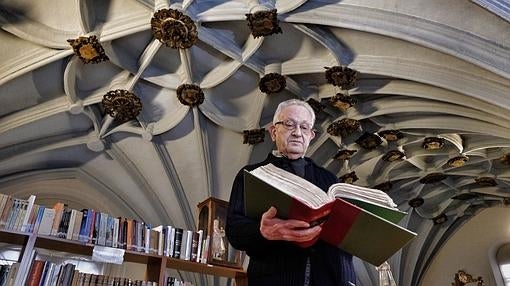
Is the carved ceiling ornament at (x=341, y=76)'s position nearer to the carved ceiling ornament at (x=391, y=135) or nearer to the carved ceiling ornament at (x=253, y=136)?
the carved ceiling ornament at (x=391, y=135)

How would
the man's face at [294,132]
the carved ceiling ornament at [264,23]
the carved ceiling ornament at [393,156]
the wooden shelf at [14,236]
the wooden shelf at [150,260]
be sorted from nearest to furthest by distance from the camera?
the man's face at [294,132], the wooden shelf at [14,236], the wooden shelf at [150,260], the carved ceiling ornament at [264,23], the carved ceiling ornament at [393,156]

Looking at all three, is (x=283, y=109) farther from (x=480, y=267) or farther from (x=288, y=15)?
(x=480, y=267)

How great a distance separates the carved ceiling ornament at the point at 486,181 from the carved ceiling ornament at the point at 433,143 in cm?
236

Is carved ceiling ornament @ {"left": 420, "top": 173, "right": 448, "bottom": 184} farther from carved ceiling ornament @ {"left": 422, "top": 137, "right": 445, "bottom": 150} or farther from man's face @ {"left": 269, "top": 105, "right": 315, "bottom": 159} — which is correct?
man's face @ {"left": 269, "top": 105, "right": 315, "bottom": 159}

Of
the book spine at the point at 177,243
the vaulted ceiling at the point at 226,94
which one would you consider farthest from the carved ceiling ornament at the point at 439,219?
the book spine at the point at 177,243

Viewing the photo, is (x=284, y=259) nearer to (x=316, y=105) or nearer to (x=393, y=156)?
(x=316, y=105)

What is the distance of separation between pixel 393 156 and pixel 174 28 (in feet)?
15.7

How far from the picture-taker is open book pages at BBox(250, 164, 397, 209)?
1.14 metres

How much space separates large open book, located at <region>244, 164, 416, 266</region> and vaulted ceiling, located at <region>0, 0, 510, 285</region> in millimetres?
3621

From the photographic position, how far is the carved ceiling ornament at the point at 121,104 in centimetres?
592

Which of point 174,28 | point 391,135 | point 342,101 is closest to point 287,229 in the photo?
point 174,28

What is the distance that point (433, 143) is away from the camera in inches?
277

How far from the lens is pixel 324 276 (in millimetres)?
1257

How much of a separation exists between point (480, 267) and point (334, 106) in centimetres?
727
